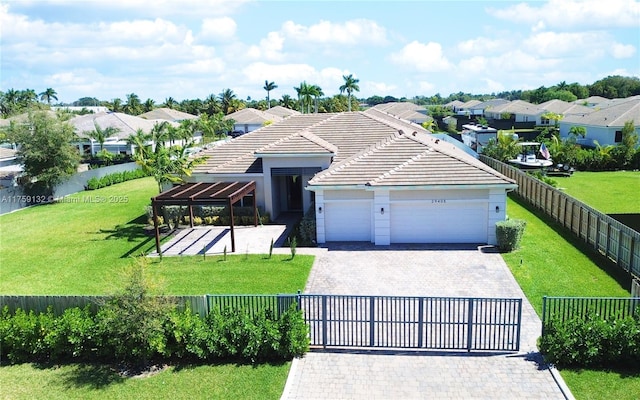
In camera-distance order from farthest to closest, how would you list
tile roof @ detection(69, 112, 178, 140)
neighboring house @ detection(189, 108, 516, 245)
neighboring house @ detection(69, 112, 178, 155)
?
tile roof @ detection(69, 112, 178, 140)
neighboring house @ detection(69, 112, 178, 155)
neighboring house @ detection(189, 108, 516, 245)

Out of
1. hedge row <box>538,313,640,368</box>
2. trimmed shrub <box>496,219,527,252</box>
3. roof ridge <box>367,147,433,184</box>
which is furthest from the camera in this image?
roof ridge <box>367,147,433,184</box>

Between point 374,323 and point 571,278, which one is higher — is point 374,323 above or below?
above

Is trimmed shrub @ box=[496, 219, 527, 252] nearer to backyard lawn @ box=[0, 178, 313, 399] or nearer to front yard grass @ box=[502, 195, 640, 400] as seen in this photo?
front yard grass @ box=[502, 195, 640, 400]

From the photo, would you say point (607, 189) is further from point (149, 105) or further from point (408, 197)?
point (149, 105)

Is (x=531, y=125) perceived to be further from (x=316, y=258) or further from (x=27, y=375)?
(x=27, y=375)

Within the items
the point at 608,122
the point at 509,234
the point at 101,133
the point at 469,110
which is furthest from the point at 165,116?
the point at 469,110

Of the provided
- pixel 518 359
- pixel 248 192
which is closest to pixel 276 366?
pixel 518 359

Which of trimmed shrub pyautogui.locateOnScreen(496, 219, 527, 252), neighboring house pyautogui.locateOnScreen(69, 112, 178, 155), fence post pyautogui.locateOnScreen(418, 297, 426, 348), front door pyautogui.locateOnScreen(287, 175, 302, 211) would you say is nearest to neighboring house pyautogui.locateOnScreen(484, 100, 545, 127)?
neighboring house pyautogui.locateOnScreen(69, 112, 178, 155)
